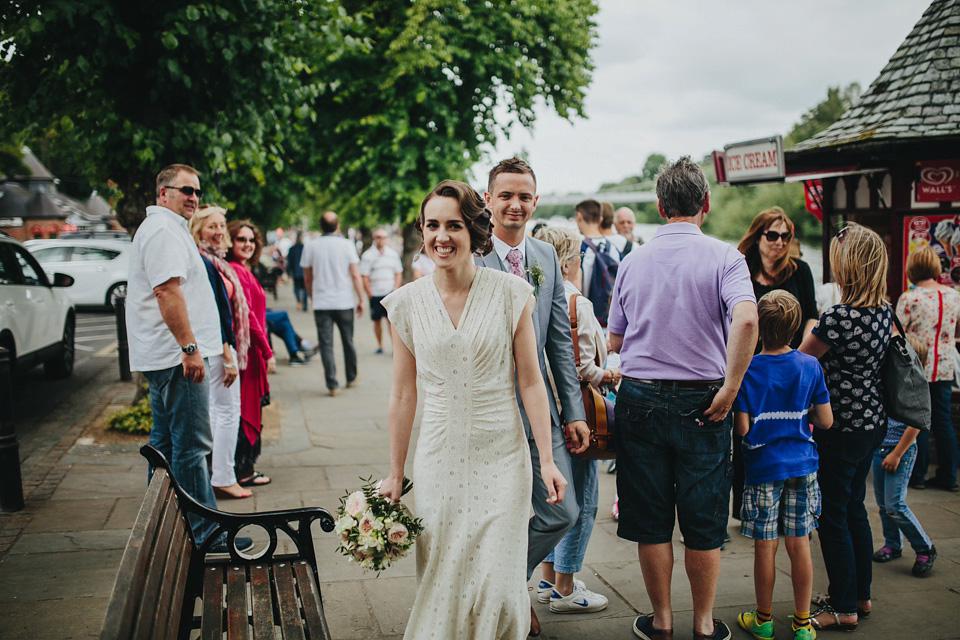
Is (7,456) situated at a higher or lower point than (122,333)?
lower

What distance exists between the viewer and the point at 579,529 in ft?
13.1

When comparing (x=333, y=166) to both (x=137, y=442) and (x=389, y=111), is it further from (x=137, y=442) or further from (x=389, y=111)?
(x=137, y=442)

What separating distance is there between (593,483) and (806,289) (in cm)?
184

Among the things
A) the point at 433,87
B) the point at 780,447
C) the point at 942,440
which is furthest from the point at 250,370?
the point at 433,87

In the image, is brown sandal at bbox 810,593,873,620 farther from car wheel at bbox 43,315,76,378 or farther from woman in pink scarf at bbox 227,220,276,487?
car wheel at bbox 43,315,76,378

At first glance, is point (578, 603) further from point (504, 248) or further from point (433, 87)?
point (433, 87)

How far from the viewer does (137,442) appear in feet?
24.2

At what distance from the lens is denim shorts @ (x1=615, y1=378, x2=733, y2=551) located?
137 inches

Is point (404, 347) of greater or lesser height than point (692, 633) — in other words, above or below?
above

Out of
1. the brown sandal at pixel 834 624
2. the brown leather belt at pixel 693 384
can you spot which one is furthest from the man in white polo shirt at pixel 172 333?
the brown sandal at pixel 834 624

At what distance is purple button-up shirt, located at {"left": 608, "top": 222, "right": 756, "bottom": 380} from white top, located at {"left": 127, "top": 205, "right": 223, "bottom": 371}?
2.60 m

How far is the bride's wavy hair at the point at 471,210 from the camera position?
2924mm

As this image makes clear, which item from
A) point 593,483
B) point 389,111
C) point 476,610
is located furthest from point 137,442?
point 389,111

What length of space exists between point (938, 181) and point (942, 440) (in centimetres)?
261
